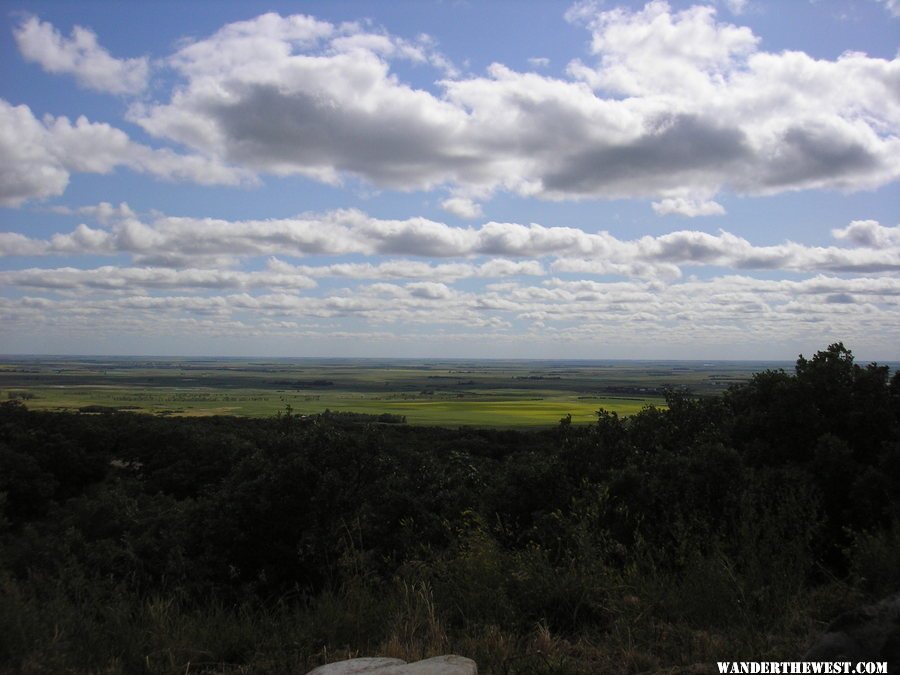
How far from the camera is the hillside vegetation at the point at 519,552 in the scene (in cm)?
472

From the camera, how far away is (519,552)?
6496 mm

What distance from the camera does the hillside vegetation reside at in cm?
472

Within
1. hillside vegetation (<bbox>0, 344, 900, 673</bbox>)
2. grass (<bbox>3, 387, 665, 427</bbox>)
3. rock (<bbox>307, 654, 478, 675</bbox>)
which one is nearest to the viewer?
rock (<bbox>307, 654, 478, 675</bbox>)

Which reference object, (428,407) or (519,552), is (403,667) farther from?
(428,407)

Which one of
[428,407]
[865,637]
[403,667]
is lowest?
[428,407]

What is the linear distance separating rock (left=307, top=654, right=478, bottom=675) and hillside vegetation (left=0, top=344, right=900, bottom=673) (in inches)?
Answer: 11.6

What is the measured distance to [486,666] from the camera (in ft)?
14.3

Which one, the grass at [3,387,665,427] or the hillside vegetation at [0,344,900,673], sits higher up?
the hillside vegetation at [0,344,900,673]

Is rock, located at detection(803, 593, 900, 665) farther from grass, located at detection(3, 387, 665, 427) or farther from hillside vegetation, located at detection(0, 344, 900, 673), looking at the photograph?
grass, located at detection(3, 387, 665, 427)

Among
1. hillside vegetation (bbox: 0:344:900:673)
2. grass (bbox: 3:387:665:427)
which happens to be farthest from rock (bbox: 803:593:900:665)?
grass (bbox: 3:387:665:427)

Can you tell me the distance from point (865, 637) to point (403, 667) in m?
2.79

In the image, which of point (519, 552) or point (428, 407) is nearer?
point (519, 552)

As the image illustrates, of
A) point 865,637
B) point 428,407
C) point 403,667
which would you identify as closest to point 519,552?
point 403,667

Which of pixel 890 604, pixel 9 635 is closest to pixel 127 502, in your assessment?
pixel 9 635
